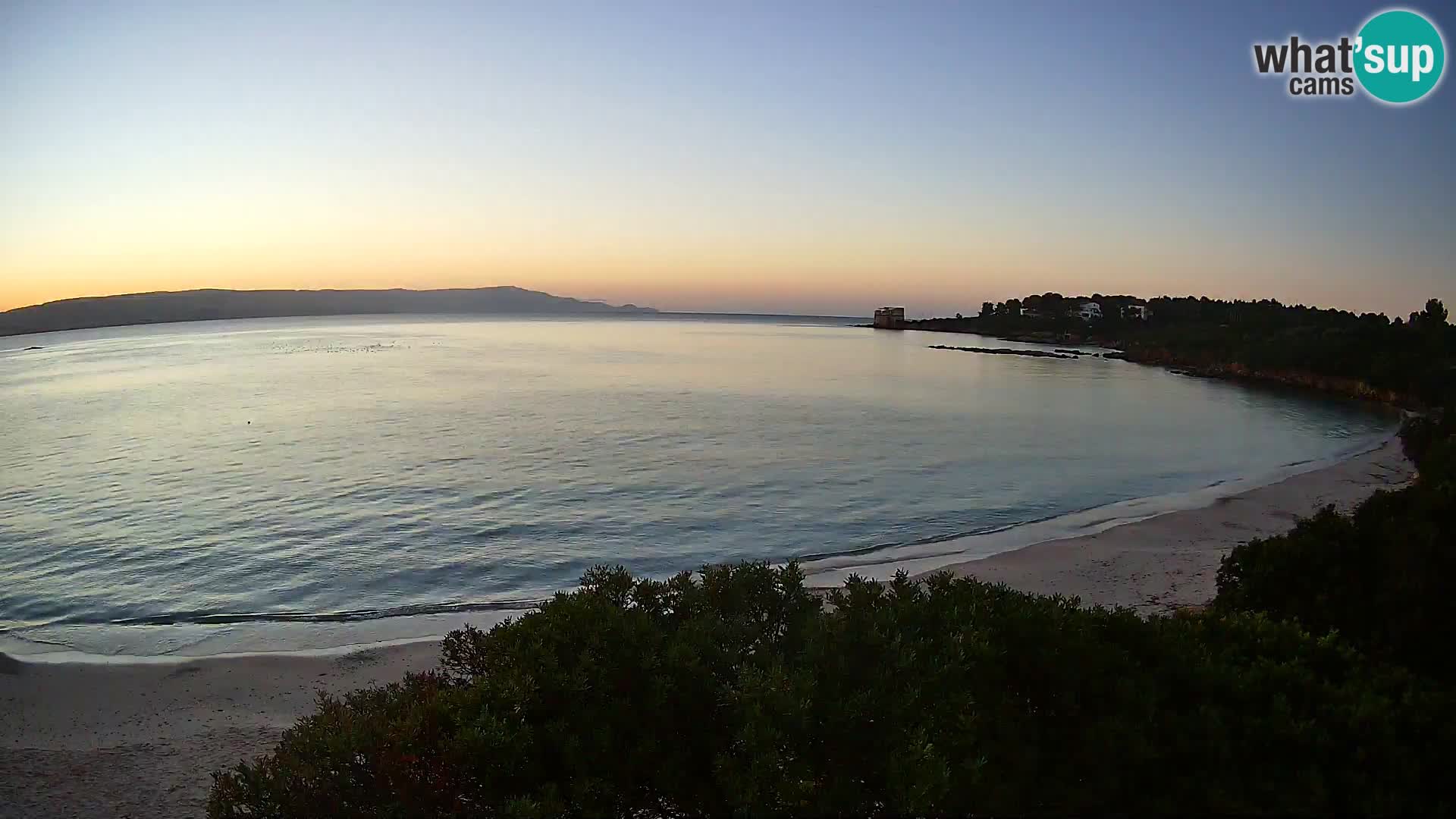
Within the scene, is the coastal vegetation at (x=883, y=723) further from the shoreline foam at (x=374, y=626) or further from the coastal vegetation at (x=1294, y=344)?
the coastal vegetation at (x=1294, y=344)

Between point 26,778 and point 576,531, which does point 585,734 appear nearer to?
point 26,778

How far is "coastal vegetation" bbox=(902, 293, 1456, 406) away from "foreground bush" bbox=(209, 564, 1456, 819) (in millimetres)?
43527

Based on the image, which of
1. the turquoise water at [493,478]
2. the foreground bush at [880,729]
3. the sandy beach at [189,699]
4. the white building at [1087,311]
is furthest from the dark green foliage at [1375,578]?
the white building at [1087,311]

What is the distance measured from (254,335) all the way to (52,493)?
476 ft

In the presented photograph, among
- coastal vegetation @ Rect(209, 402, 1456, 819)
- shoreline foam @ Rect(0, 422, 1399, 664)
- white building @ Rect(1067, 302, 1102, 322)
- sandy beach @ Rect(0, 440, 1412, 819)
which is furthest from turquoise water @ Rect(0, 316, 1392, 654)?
white building @ Rect(1067, 302, 1102, 322)

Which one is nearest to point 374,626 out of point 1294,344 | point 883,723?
point 883,723

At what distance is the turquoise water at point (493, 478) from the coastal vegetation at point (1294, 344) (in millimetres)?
3939

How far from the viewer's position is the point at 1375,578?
22.3 feet

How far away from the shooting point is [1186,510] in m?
19.7

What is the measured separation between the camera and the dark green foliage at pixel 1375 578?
6.07 meters

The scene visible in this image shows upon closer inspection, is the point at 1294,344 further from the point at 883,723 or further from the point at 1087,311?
the point at 1087,311

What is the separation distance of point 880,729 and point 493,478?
21191mm

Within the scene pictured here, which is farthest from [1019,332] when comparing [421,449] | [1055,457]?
[421,449]

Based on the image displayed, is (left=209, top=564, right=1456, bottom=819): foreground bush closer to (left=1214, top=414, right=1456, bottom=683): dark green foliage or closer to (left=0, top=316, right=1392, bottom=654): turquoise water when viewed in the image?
(left=1214, top=414, right=1456, bottom=683): dark green foliage
